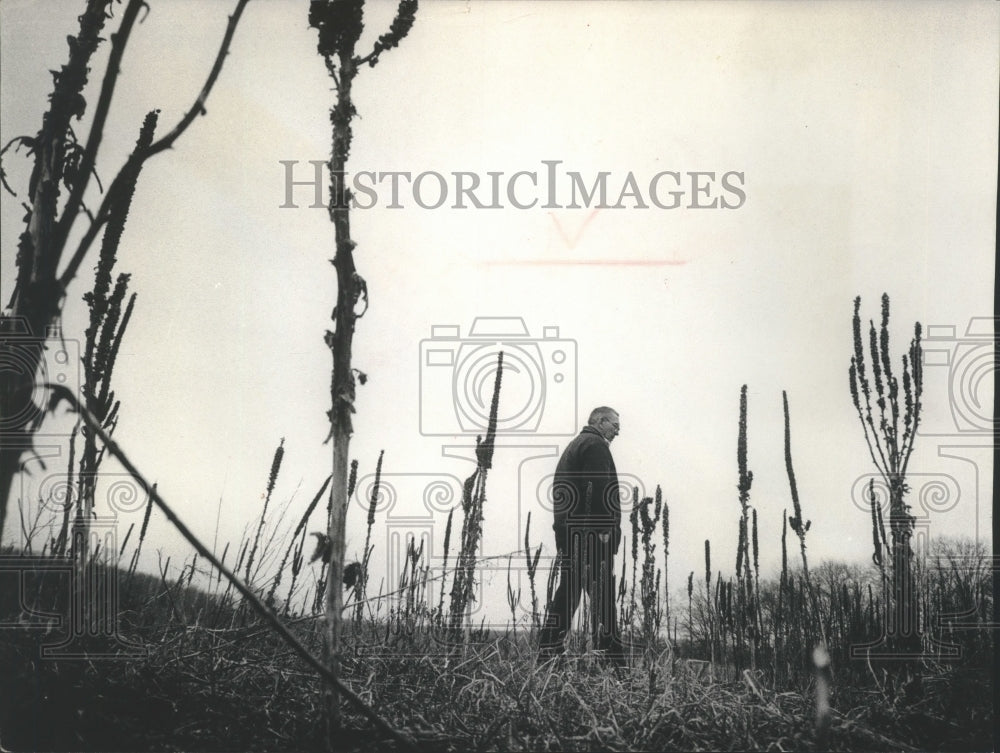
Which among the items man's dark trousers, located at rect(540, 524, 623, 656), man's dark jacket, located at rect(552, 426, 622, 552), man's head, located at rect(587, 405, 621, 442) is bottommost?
man's dark trousers, located at rect(540, 524, 623, 656)

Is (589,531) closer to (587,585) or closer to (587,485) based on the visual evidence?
(587,485)

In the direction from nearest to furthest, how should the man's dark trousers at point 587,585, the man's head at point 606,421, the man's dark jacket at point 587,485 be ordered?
the man's dark trousers at point 587,585 → the man's dark jacket at point 587,485 → the man's head at point 606,421

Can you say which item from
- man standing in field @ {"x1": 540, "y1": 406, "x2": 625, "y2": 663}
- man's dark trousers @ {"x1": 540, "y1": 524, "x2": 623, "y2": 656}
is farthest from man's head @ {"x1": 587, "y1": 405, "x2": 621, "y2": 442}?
man's dark trousers @ {"x1": 540, "y1": 524, "x2": 623, "y2": 656}

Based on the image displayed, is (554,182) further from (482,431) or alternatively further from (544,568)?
(544,568)

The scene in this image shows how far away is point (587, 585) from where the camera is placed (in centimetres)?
354

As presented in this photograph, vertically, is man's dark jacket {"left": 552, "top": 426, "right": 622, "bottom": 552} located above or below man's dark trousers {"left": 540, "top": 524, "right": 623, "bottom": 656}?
above

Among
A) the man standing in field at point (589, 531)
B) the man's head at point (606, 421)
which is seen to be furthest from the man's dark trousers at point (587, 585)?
the man's head at point (606, 421)

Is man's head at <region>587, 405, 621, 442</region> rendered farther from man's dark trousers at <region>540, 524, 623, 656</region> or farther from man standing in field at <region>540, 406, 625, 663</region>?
man's dark trousers at <region>540, 524, 623, 656</region>

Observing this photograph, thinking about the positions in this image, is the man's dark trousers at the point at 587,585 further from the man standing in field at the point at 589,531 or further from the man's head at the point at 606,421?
the man's head at the point at 606,421

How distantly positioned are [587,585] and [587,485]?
1.96ft

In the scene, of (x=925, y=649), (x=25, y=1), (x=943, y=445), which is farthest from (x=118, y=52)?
(x=925, y=649)

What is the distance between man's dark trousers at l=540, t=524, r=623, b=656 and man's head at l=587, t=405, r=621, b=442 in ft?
1.97

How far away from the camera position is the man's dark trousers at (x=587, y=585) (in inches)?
139

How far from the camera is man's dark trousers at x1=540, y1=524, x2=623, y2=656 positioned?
11.5 feet
